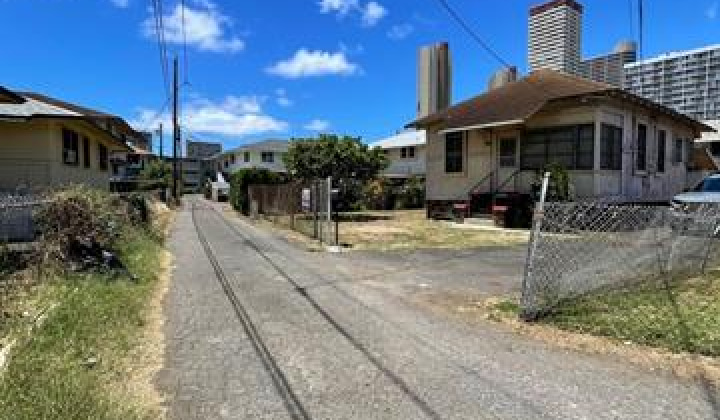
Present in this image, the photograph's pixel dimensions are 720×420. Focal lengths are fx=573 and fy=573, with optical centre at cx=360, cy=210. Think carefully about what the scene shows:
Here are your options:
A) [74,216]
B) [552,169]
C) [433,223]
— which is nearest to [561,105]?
[552,169]

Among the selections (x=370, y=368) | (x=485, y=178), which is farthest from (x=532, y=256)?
(x=485, y=178)

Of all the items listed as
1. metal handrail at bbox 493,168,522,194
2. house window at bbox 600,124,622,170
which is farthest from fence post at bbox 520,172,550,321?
metal handrail at bbox 493,168,522,194

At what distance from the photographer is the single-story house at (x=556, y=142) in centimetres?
1859

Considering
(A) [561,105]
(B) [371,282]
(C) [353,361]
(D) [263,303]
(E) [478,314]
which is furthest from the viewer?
(A) [561,105]

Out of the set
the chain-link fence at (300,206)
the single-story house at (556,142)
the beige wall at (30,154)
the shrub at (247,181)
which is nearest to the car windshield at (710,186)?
the single-story house at (556,142)

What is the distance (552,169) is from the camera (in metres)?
18.2

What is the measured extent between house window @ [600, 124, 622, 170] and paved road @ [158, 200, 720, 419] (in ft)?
39.3

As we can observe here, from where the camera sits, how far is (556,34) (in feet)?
52.5

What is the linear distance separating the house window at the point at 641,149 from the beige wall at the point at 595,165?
0.82ft

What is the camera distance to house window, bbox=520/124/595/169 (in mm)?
18594

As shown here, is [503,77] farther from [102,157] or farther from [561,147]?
[102,157]

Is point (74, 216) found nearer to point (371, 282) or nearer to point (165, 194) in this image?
point (371, 282)

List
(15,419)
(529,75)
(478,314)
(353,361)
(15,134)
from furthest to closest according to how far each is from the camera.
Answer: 1. (529,75)
2. (15,134)
3. (478,314)
4. (353,361)
5. (15,419)

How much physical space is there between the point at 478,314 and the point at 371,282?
102 inches
